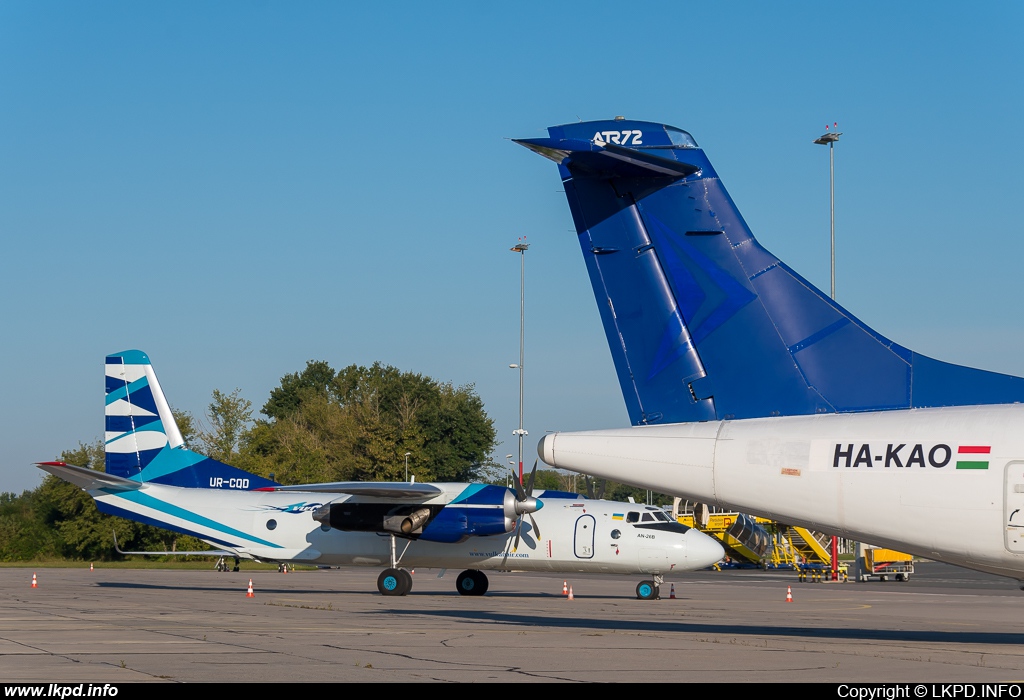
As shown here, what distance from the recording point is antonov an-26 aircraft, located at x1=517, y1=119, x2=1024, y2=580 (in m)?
11.7

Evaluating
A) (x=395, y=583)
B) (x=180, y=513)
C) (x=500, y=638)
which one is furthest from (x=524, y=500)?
(x=500, y=638)

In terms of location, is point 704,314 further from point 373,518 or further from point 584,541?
point 373,518

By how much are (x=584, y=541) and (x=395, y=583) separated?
510cm

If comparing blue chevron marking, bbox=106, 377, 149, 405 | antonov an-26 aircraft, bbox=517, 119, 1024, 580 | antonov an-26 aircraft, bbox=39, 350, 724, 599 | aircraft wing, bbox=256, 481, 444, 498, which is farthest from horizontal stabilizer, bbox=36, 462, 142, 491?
antonov an-26 aircraft, bbox=517, 119, 1024, 580

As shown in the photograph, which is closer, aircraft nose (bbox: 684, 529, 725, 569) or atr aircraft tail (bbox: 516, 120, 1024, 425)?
atr aircraft tail (bbox: 516, 120, 1024, 425)

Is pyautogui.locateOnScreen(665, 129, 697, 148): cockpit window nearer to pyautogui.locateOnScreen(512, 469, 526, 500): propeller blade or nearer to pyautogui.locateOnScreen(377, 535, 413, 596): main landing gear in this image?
pyautogui.locateOnScreen(512, 469, 526, 500): propeller blade

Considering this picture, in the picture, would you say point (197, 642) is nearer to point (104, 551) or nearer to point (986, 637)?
point (986, 637)

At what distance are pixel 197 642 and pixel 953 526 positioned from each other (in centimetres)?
955

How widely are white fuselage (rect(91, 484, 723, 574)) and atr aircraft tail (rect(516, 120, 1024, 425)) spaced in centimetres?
1443

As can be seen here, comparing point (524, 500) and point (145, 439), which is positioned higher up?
point (145, 439)

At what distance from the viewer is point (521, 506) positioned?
26062 mm

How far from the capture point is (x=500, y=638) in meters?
14.4

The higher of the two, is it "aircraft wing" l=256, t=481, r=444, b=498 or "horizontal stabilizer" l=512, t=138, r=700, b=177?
"horizontal stabilizer" l=512, t=138, r=700, b=177
